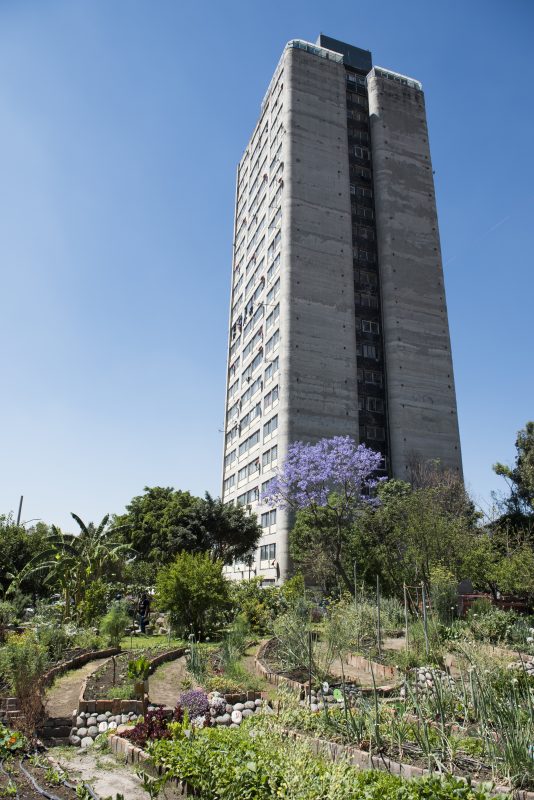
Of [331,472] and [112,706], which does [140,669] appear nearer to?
[112,706]

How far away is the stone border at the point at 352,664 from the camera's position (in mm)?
11909

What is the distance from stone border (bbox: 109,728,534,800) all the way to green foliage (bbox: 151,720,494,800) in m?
0.42

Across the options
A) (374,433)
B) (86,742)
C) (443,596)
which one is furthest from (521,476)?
(86,742)

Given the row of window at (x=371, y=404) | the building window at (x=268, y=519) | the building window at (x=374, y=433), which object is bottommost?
the building window at (x=268, y=519)

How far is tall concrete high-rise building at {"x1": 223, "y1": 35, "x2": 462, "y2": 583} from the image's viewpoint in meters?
53.5

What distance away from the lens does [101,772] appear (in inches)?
335

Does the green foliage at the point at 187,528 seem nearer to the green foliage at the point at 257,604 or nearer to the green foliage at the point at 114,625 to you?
the green foliage at the point at 257,604

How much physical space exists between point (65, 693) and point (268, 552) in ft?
127

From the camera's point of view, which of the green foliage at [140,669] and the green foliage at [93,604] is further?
the green foliage at [93,604]

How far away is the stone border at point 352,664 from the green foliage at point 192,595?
3.85 meters

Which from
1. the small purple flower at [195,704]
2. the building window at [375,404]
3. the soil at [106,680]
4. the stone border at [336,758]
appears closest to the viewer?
the stone border at [336,758]

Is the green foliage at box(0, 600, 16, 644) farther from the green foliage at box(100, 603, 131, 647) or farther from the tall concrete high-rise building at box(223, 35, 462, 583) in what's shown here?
the tall concrete high-rise building at box(223, 35, 462, 583)

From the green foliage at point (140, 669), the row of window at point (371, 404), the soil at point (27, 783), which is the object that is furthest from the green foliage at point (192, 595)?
the row of window at point (371, 404)

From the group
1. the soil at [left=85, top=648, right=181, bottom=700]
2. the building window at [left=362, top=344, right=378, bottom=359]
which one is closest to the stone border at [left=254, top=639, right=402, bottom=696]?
the soil at [left=85, top=648, right=181, bottom=700]
